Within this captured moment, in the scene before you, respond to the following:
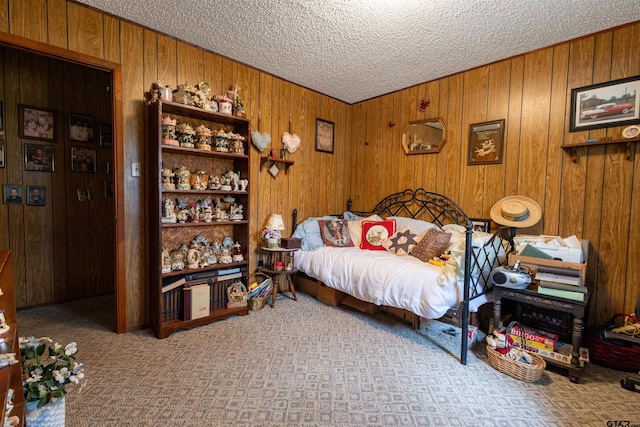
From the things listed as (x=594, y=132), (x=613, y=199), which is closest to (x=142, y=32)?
(x=594, y=132)

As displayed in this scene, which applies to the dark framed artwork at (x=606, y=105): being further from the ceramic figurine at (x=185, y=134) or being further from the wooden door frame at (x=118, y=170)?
the wooden door frame at (x=118, y=170)

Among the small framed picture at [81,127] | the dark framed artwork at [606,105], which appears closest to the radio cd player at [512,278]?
the dark framed artwork at [606,105]

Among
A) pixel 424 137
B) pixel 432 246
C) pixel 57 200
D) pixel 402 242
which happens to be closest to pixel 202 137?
pixel 57 200

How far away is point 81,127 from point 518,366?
15.5 feet

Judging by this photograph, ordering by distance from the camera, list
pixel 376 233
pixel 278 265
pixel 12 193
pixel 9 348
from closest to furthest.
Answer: pixel 9 348, pixel 12 193, pixel 278 265, pixel 376 233

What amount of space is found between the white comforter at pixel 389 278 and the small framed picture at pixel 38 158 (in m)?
2.88

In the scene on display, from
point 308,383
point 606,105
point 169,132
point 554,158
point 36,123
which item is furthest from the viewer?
point 36,123

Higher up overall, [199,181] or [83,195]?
[199,181]

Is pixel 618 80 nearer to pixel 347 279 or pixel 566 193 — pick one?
pixel 566 193

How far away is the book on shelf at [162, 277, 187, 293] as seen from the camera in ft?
8.16

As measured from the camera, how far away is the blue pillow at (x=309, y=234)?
343 cm

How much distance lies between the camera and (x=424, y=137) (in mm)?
3584

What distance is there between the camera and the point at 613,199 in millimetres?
2385

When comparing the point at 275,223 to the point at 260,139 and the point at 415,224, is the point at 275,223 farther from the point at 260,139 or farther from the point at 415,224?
the point at 415,224
